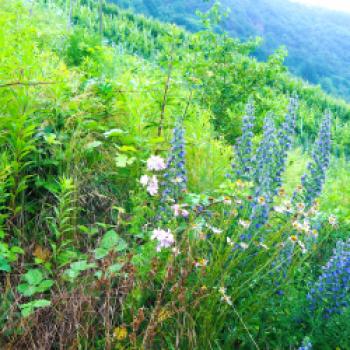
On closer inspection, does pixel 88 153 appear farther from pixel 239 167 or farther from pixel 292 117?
pixel 292 117

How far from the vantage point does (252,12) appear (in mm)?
40656

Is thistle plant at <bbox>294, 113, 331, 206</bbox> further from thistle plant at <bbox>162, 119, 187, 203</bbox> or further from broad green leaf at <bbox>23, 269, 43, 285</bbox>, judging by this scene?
broad green leaf at <bbox>23, 269, 43, 285</bbox>

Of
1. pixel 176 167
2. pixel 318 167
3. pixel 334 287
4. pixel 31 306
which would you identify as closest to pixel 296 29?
pixel 318 167

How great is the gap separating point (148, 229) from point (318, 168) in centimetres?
126

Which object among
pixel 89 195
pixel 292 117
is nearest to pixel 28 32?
pixel 89 195

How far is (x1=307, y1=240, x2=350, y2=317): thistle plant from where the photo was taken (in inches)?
81.6

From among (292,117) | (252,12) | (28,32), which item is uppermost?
(292,117)

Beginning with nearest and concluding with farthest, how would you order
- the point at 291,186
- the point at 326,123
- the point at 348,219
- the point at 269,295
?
the point at 269,295
the point at 326,123
the point at 348,219
the point at 291,186

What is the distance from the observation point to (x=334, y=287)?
82.4 inches

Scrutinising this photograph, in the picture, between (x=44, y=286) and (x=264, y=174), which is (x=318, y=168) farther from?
(x=44, y=286)

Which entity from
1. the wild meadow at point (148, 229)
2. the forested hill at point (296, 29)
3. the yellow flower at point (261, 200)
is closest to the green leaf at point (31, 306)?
the wild meadow at point (148, 229)

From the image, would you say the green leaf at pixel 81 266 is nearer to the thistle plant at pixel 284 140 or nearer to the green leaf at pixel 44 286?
the green leaf at pixel 44 286

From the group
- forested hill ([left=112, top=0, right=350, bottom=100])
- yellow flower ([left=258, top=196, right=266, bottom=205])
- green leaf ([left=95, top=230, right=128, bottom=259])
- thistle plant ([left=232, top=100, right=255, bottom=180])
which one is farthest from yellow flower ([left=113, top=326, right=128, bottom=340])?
forested hill ([left=112, top=0, right=350, bottom=100])

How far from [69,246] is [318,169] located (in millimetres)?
1721
